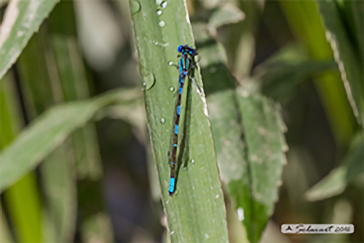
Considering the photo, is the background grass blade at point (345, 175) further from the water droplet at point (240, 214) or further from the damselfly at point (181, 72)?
the damselfly at point (181, 72)

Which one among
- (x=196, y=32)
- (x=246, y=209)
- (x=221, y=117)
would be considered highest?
(x=196, y=32)

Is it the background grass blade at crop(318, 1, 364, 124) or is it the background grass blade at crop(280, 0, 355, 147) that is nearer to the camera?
the background grass blade at crop(318, 1, 364, 124)

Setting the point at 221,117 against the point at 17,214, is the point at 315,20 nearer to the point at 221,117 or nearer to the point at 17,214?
the point at 221,117

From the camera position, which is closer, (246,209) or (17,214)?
(246,209)

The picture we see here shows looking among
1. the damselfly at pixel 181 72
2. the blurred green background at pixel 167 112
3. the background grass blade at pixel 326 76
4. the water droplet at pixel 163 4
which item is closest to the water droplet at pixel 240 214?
the blurred green background at pixel 167 112

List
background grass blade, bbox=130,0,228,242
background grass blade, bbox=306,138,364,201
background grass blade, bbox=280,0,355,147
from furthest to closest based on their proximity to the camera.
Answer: background grass blade, bbox=280,0,355,147, background grass blade, bbox=306,138,364,201, background grass blade, bbox=130,0,228,242

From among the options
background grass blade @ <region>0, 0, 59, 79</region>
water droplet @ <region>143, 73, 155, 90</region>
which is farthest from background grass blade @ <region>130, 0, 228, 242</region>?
background grass blade @ <region>0, 0, 59, 79</region>

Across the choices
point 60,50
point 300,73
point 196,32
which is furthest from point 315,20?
point 60,50

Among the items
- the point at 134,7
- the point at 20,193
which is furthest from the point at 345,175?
the point at 20,193

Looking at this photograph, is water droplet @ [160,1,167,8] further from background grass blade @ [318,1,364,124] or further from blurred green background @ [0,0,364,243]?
background grass blade @ [318,1,364,124]

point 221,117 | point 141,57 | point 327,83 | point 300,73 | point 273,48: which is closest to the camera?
point 141,57
